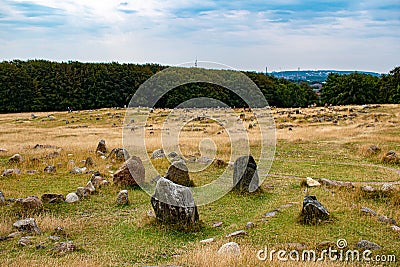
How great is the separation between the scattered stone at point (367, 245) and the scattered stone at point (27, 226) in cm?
757

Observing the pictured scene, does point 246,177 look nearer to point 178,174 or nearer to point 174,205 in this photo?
point 178,174

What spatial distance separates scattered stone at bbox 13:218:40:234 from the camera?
9.84 metres

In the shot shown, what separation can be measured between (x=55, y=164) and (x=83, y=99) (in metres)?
64.8

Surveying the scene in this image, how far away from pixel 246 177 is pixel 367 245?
602 cm

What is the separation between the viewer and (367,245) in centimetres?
859

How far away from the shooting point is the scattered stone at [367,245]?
8.53 metres

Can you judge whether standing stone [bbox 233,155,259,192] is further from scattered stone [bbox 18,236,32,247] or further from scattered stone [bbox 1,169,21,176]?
scattered stone [bbox 1,169,21,176]

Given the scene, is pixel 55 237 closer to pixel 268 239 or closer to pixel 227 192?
pixel 268 239

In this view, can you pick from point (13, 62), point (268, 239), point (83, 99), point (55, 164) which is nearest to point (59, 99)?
point (83, 99)

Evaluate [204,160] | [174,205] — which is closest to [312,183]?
[204,160]

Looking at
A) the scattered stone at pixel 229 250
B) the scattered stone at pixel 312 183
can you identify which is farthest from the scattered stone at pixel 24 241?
the scattered stone at pixel 312 183

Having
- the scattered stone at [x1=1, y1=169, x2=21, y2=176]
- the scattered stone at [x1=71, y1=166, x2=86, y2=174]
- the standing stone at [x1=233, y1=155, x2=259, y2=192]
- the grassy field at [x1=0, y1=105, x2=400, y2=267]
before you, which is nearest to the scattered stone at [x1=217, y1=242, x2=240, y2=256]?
the grassy field at [x1=0, y1=105, x2=400, y2=267]

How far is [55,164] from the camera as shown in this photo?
19.1m

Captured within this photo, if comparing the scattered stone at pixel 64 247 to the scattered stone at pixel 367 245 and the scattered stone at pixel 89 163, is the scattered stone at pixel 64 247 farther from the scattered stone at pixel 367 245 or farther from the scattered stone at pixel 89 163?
the scattered stone at pixel 89 163
